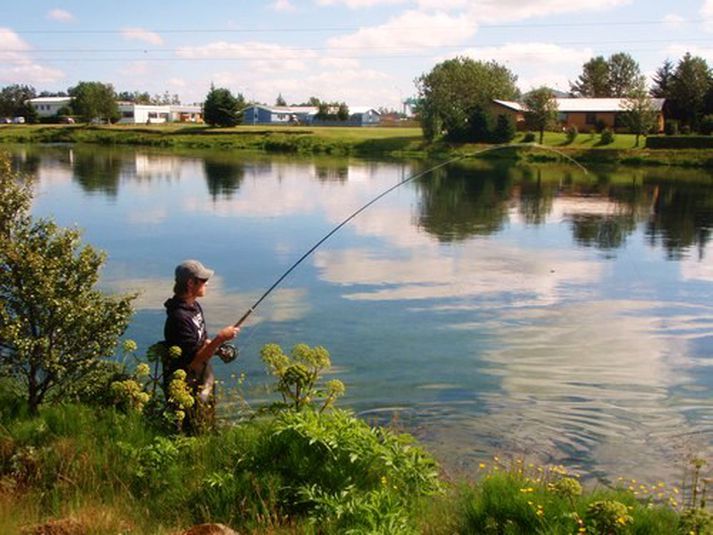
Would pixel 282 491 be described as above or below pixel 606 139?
below

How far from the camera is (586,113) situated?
84.0 m

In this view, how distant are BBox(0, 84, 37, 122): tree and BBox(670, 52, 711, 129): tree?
9137 centimetres

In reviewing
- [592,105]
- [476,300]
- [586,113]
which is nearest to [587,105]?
[592,105]

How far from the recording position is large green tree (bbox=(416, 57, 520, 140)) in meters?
80.8

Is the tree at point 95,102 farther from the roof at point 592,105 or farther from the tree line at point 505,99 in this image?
the roof at point 592,105

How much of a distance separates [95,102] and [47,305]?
112322mm

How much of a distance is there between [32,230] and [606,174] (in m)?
52.3

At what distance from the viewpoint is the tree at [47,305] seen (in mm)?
6145

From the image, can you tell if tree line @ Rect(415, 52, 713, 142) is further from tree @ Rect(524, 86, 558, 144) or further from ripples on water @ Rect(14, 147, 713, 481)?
ripples on water @ Rect(14, 147, 713, 481)

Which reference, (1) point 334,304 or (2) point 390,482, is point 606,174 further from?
(2) point 390,482

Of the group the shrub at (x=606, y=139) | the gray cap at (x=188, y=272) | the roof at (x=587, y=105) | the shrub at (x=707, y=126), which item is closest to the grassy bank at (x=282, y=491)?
the gray cap at (x=188, y=272)

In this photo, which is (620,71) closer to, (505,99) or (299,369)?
(505,99)

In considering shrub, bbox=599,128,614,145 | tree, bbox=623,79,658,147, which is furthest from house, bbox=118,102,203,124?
shrub, bbox=599,128,614,145

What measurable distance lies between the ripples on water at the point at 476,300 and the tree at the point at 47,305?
375cm
